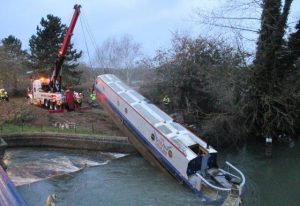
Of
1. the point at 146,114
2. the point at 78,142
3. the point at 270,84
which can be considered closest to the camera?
the point at 146,114

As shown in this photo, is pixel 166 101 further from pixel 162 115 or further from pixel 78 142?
pixel 78 142

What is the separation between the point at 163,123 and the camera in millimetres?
22531

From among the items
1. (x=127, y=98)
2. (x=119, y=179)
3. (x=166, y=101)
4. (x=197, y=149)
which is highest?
(x=127, y=98)

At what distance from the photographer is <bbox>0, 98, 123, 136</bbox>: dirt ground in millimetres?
28016

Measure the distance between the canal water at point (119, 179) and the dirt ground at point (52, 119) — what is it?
10.7ft

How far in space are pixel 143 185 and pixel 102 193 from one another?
2169mm

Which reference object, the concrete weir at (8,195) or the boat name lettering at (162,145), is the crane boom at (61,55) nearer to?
the boat name lettering at (162,145)

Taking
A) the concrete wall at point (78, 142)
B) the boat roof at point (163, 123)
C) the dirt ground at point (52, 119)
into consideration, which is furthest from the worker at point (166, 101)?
the concrete wall at point (78, 142)

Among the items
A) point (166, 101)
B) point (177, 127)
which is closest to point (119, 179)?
point (177, 127)

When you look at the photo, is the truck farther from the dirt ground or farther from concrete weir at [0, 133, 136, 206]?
concrete weir at [0, 133, 136, 206]

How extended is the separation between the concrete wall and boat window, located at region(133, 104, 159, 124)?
240cm

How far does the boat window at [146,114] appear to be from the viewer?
2298 centimetres

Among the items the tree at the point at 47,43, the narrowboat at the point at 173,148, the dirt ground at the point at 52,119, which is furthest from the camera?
the tree at the point at 47,43

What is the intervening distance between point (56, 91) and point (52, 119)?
5.47 meters
